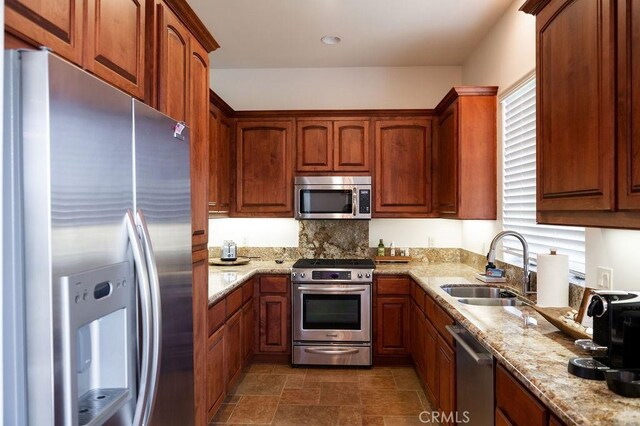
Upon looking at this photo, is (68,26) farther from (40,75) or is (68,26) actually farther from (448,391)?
(448,391)

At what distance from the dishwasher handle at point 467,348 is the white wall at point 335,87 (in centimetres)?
277

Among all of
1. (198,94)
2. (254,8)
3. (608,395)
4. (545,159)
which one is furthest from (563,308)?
(254,8)

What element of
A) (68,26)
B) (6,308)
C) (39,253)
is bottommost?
(6,308)

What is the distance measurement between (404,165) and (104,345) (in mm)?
3334

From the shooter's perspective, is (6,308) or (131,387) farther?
(131,387)

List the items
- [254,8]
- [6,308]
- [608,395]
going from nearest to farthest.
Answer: [6,308] → [608,395] → [254,8]

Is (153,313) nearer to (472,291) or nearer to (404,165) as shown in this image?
(472,291)

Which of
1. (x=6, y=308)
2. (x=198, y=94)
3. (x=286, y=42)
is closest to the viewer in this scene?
(x=6, y=308)

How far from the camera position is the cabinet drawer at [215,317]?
8.38 feet

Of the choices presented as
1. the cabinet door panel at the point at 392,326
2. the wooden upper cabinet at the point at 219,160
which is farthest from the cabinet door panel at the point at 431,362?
the wooden upper cabinet at the point at 219,160

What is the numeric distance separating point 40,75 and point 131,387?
84 centimetres

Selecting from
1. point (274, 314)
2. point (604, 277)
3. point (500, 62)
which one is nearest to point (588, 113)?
point (604, 277)

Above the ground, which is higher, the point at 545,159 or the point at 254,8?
the point at 254,8

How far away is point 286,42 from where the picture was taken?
3.76 metres
